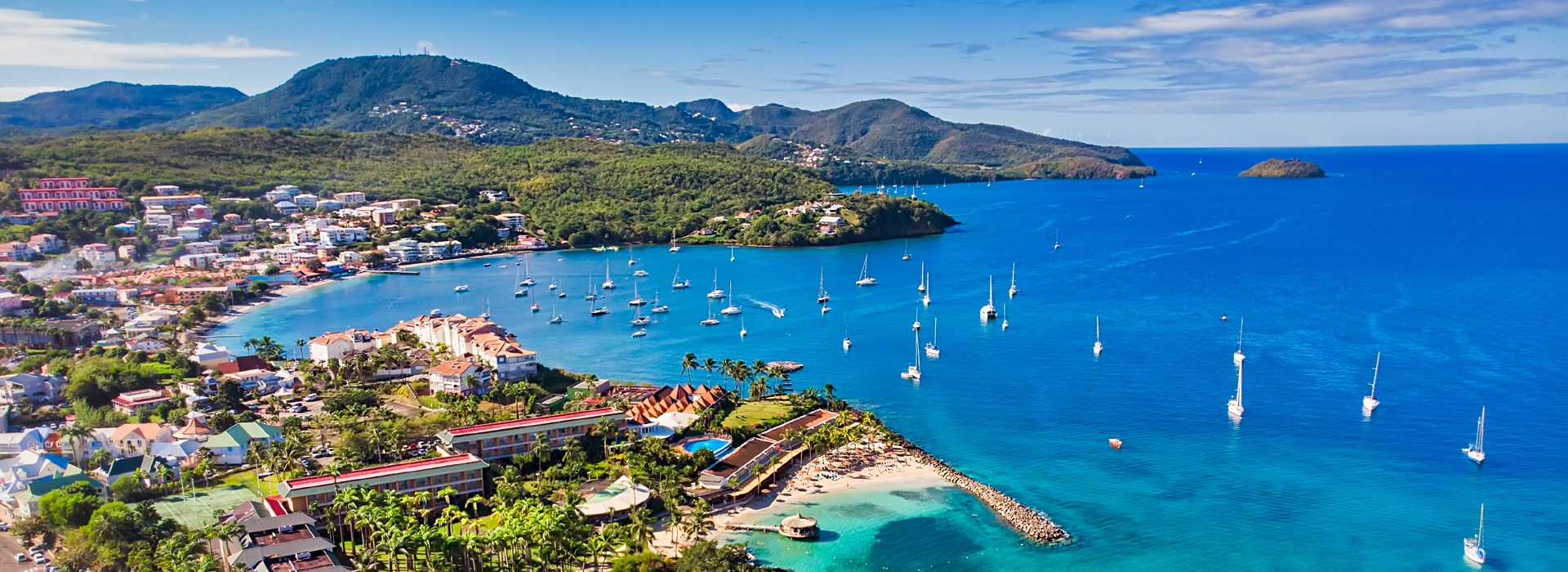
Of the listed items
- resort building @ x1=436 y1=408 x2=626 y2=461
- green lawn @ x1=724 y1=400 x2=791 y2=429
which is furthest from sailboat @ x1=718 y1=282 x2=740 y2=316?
resort building @ x1=436 y1=408 x2=626 y2=461

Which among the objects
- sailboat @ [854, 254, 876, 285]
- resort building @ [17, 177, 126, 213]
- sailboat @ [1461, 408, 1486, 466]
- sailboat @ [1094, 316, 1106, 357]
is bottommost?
sailboat @ [1461, 408, 1486, 466]

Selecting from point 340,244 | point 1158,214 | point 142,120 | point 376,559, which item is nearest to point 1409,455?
point 376,559

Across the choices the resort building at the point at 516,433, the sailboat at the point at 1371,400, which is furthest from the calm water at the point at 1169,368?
the resort building at the point at 516,433

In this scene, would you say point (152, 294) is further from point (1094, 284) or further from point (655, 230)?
point (1094, 284)

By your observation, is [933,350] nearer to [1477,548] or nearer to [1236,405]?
[1236,405]

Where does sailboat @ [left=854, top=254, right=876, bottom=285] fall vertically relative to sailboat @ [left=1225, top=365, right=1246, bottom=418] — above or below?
above

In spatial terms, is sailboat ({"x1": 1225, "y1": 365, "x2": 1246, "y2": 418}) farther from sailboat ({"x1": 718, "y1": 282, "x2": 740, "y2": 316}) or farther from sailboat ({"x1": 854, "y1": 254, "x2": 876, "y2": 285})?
sailboat ({"x1": 854, "y1": 254, "x2": 876, "y2": 285})

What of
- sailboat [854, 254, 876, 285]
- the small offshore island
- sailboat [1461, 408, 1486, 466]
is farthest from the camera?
the small offshore island
